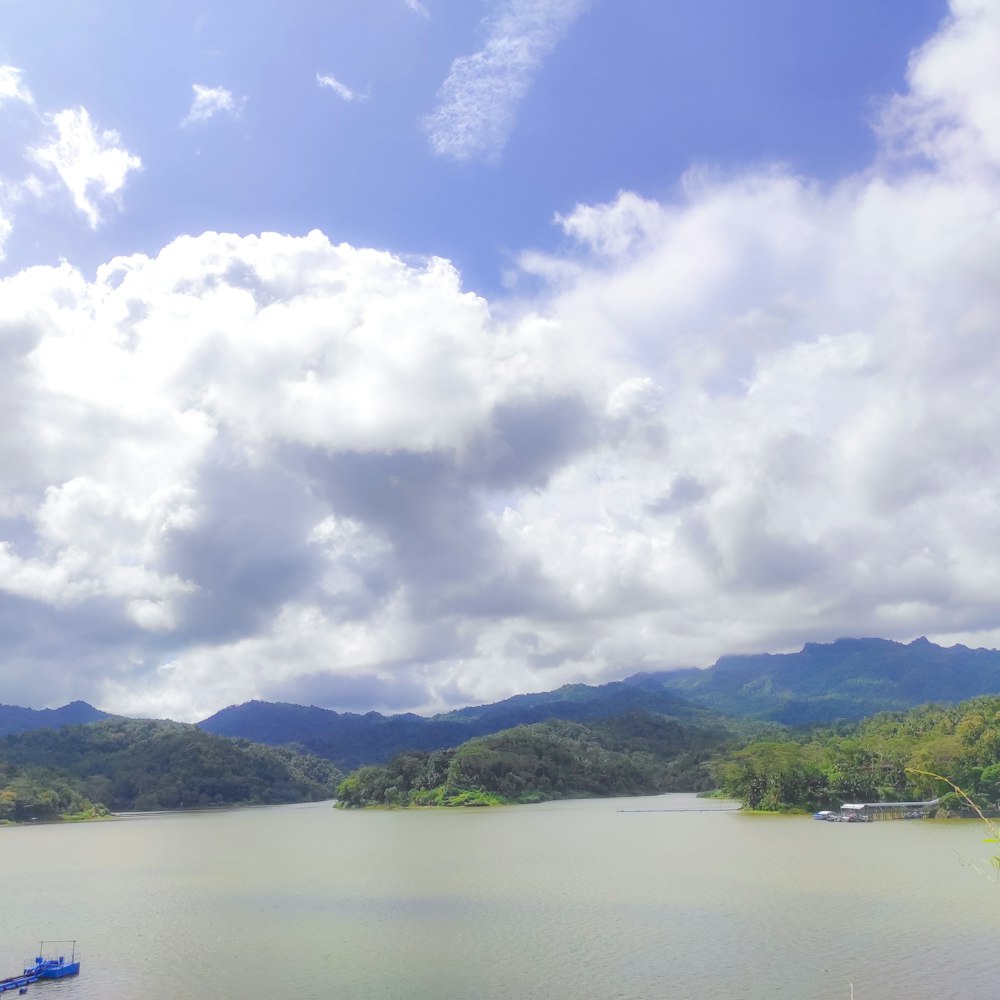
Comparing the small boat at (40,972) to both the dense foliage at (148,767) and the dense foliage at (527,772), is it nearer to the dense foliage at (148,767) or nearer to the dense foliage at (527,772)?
the dense foliage at (527,772)

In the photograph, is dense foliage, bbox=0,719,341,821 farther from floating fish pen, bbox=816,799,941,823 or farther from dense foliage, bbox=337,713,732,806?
floating fish pen, bbox=816,799,941,823

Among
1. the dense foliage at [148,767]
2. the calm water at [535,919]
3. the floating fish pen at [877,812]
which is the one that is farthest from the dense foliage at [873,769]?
the dense foliage at [148,767]

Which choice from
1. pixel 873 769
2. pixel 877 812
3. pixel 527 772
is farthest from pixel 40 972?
pixel 527 772

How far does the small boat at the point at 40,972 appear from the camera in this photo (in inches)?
941

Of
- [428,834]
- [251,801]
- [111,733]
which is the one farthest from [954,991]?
[111,733]

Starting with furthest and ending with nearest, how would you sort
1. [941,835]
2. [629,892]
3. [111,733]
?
[111,733], [941,835], [629,892]

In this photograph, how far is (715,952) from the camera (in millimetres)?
25406

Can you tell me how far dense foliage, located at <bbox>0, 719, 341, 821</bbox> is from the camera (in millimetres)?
135250

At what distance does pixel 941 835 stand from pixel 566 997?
43910mm

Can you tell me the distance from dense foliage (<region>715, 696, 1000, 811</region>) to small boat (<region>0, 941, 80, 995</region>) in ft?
223

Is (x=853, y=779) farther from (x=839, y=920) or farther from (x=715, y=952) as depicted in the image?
(x=715, y=952)

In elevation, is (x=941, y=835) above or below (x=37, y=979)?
below

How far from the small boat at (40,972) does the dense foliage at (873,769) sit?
223ft

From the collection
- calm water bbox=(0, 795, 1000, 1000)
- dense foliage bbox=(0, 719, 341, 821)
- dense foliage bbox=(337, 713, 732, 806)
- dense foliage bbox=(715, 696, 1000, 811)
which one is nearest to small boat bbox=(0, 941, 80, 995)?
calm water bbox=(0, 795, 1000, 1000)
